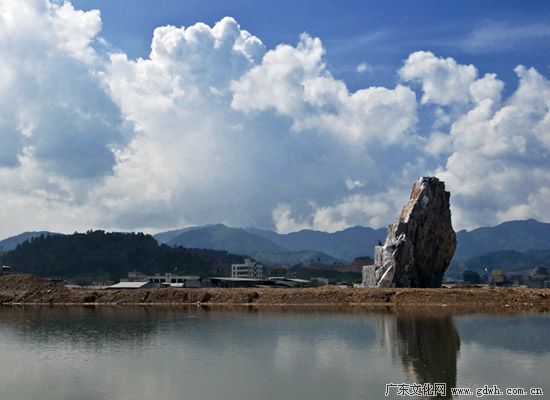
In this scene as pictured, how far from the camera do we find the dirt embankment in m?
85.5

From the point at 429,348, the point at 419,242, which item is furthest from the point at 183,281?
the point at 429,348

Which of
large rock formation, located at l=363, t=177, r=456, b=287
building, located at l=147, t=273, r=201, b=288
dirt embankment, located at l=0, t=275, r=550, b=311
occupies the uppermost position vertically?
large rock formation, located at l=363, t=177, r=456, b=287

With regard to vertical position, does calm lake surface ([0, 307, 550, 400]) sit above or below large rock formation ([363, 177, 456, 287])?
below

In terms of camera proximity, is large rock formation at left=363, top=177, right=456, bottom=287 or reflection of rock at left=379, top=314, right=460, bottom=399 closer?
reflection of rock at left=379, top=314, right=460, bottom=399

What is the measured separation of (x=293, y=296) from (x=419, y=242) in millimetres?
21160

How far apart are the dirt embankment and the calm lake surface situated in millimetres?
19502

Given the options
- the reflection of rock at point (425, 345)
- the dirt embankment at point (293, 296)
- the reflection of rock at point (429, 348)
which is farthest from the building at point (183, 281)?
the reflection of rock at point (429, 348)

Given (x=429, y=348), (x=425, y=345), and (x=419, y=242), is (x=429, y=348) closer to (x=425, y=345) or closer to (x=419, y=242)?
(x=425, y=345)

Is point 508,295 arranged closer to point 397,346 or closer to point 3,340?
point 397,346

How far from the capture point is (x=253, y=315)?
7200 cm

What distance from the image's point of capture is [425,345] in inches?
1758

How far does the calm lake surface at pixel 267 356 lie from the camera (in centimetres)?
3038

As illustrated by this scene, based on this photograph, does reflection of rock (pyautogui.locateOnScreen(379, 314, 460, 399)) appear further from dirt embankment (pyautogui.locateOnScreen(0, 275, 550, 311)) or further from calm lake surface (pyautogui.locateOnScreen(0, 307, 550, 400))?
dirt embankment (pyautogui.locateOnScreen(0, 275, 550, 311))

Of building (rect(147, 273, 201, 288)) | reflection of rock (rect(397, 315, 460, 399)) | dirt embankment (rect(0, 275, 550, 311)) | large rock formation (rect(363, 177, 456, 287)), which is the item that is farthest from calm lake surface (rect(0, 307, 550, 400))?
building (rect(147, 273, 201, 288))
